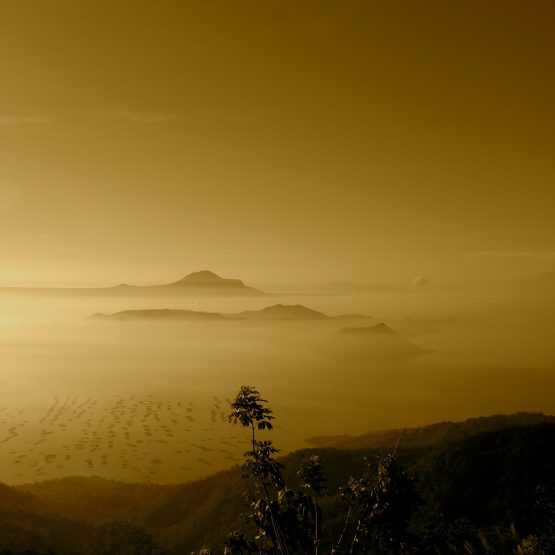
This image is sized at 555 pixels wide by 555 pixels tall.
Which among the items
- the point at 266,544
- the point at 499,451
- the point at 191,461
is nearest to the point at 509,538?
the point at 266,544

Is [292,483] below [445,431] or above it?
below

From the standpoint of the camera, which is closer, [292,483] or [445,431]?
[292,483]

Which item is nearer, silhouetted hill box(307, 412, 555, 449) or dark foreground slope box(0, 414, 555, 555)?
dark foreground slope box(0, 414, 555, 555)

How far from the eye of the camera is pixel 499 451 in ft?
251

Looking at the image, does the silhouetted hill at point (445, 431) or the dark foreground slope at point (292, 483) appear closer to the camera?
the dark foreground slope at point (292, 483)

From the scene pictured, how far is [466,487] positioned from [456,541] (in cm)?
6080

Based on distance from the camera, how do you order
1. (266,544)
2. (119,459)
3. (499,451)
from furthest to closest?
(119,459) → (499,451) → (266,544)

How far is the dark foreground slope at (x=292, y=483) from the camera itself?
218ft

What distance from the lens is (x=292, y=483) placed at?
97.5 metres

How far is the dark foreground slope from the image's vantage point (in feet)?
218

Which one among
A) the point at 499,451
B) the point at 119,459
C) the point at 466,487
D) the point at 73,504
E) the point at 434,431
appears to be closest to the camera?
the point at 466,487

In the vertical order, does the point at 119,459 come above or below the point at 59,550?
below

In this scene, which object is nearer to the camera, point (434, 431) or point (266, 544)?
point (266, 544)

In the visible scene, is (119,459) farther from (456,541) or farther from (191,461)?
(456,541)
